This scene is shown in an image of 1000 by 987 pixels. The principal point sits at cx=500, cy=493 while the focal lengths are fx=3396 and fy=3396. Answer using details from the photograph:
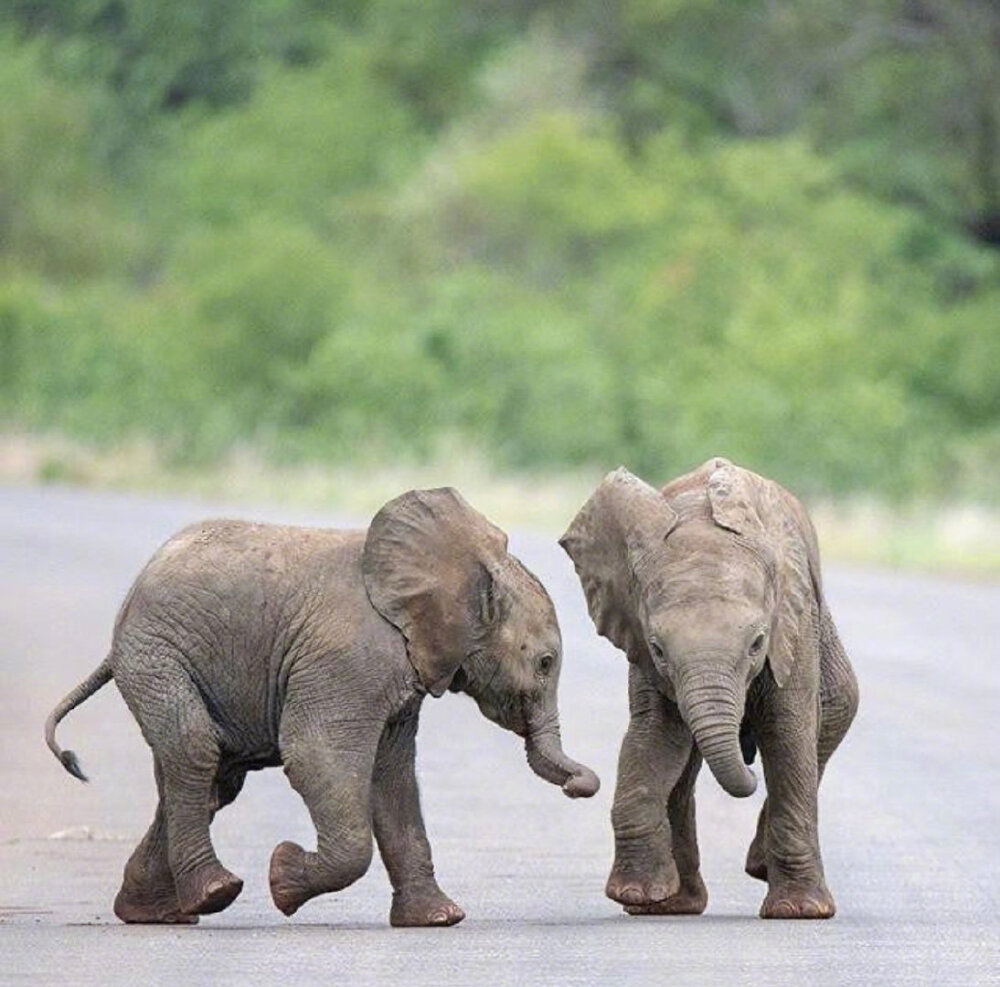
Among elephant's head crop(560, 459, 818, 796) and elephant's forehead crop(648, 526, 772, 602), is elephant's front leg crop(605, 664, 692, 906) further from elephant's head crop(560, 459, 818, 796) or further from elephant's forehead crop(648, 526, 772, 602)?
elephant's forehead crop(648, 526, 772, 602)

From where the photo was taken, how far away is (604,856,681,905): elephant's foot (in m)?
10.8

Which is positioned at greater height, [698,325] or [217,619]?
[217,619]

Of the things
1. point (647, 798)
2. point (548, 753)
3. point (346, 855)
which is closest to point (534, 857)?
point (647, 798)

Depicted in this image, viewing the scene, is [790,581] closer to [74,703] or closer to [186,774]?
[186,774]

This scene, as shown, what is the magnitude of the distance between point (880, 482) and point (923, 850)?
3066 centimetres

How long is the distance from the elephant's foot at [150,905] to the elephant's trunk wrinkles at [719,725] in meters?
1.80

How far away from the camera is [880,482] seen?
43438 millimetres

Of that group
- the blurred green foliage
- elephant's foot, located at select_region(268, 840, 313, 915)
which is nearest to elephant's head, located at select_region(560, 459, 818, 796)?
elephant's foot, located at select_region(268, 840, 313, 915)

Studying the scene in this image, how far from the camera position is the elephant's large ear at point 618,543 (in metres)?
10.7

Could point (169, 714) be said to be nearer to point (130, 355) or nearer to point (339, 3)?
point (130, 355)

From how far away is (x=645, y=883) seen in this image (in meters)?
10.9

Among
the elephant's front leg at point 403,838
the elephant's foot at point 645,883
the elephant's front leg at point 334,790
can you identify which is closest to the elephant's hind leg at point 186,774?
the elephant's front leg at point 334,790

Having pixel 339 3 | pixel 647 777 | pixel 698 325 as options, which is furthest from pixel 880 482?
pixel 339 3

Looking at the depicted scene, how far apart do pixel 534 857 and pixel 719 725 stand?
2827 mm
